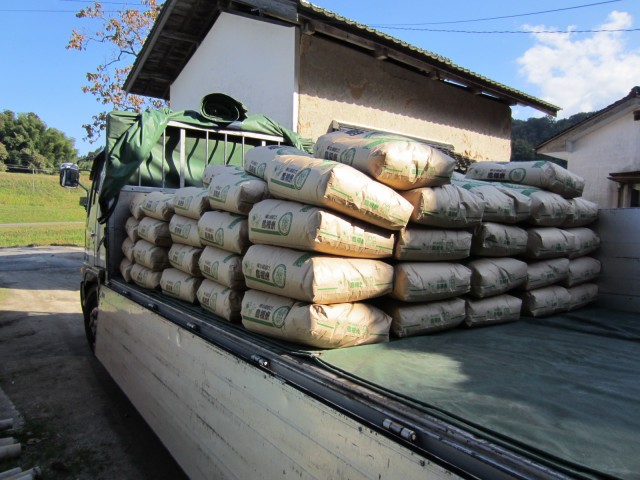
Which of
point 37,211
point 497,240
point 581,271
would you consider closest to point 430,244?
point 497,240

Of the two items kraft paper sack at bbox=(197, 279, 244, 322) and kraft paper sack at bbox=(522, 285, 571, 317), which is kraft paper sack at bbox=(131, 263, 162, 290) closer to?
kraft paper sack at bbox=(197, 279, 244, 322)

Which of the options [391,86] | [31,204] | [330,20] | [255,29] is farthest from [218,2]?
[31,204]

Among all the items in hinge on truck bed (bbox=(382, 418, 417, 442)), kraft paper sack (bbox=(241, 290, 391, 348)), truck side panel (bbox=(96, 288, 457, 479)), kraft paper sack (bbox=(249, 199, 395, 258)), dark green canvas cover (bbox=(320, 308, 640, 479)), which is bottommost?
truck side panel (bbox=(96, 288, 457, 479))

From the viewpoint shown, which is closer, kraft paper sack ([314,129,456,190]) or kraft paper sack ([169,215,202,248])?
kraft paper sack ([314,129,456,190])

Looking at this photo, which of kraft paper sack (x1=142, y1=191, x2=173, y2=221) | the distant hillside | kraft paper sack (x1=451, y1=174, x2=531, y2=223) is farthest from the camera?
the distant hillside

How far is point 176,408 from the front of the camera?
8.45 ft

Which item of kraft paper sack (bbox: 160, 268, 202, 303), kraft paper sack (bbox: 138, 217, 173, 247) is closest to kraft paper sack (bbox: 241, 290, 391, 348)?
kraft paper sack (bbox: 160, 268, 202, 303)

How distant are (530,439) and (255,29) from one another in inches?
349

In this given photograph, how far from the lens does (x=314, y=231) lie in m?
2.08

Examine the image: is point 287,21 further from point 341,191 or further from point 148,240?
point 341,191

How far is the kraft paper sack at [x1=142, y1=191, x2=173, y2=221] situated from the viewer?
11.5 feet

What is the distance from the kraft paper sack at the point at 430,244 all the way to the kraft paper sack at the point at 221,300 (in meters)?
0.89

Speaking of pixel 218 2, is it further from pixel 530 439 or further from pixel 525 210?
pixel 530 439

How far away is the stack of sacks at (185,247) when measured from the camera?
9.95 feet
